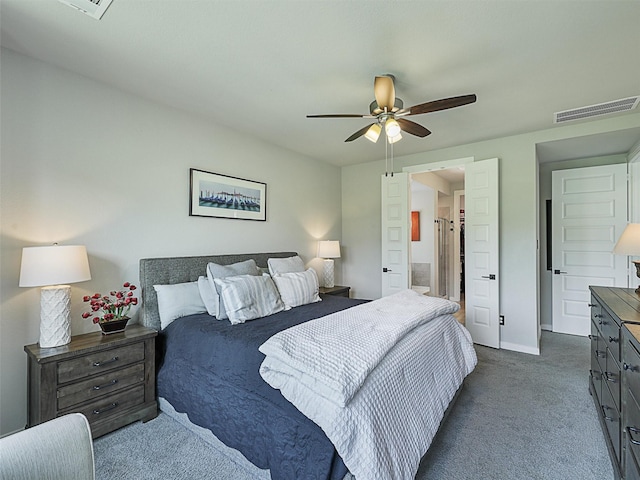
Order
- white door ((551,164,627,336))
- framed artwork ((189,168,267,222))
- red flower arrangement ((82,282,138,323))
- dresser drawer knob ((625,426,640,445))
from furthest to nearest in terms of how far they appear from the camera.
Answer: white door ((551,164,627,336))
framed artwork ((189,168,267,222))
red flower arrangement ((82,282,138,323))
dresser drawer knob ((625,426,640,445))

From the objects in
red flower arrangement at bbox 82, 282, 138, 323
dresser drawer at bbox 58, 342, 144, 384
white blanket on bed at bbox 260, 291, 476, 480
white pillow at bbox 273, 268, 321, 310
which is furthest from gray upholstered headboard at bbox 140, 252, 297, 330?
white blanket on bed at bbox 260, 291, 476, 480

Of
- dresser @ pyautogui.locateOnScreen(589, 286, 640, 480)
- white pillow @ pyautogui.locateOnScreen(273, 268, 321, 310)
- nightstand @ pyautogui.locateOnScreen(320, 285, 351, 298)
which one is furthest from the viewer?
nightstand @ pyautogui.locateOnScreen(320, 285, 351, 298)

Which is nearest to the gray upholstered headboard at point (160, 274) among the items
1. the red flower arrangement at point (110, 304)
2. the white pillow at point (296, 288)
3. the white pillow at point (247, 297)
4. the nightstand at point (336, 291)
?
the red flower arrangement at point (110, 304)

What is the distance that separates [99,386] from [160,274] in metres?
0.92

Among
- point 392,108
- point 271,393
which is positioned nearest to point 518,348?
point 392,108

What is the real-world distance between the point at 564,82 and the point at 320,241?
10.3 ft

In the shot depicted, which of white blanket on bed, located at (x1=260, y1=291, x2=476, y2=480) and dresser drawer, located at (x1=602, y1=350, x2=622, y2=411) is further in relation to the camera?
dresser drawer, located at (x1=602, y1=350, x2=622, y2=411)

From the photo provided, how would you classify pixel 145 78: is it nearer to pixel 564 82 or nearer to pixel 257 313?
pixel 257 313

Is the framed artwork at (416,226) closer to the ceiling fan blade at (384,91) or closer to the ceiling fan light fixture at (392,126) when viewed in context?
the ceiling fan light fixture at (392,126)

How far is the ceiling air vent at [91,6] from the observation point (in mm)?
1623

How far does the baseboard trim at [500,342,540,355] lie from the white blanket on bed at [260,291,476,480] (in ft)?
6.90

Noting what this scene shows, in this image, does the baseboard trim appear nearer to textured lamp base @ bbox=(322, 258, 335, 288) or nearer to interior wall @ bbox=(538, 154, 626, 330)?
interior wall @ bbox=(538, 154, 626, 330)

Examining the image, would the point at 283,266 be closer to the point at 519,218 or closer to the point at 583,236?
the point at 519,218

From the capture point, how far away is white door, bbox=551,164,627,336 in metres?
3.92
